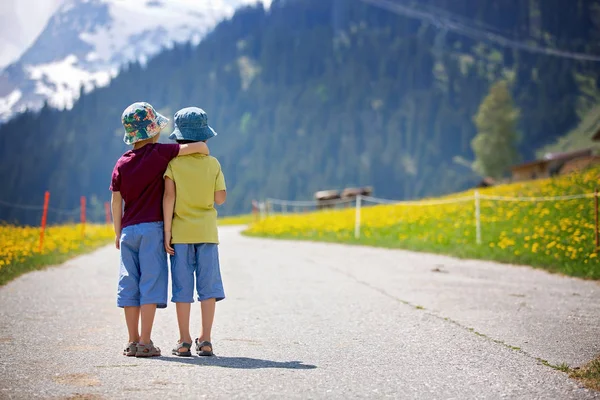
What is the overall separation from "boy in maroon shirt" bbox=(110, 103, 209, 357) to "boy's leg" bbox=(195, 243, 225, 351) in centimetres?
26

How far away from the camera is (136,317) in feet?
17.1

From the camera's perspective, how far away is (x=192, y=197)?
5199mm

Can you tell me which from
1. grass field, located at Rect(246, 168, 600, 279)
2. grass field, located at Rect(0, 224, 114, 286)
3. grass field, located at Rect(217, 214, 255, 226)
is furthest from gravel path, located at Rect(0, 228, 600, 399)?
grass field, located at Rect(217, 214, 255, 226)

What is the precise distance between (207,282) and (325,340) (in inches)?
48.9

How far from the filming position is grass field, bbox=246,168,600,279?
1349 centimetres

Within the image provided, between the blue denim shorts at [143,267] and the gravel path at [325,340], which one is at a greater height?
the blue denim shorts at [143,267]

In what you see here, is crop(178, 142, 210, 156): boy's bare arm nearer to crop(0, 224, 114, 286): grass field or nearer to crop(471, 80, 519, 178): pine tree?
crop(0, 224, 114, 286): grass field

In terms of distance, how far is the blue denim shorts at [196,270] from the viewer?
521 centimetres

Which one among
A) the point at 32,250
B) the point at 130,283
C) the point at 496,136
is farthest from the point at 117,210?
the point at 496,136

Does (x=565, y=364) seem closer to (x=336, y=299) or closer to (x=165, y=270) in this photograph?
(x=165, y=270)

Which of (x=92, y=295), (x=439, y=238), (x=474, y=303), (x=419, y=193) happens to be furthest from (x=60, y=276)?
(x=419, y=193)

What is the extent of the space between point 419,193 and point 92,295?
6232 inches

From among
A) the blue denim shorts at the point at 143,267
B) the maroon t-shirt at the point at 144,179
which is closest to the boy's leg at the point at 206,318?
the blue denim shorts at the point at 143,267

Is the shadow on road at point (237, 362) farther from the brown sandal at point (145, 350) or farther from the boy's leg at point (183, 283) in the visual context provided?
the boy's leg at point (183, 283)
